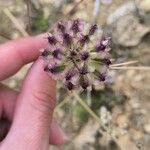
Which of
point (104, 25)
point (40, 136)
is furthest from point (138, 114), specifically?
point (40, 136)

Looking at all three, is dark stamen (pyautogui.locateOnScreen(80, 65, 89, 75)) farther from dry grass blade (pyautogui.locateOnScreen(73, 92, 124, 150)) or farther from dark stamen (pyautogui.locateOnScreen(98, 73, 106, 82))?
dry grass blade (pyautogui.locateOnScreen(73, 92, 124, 150))

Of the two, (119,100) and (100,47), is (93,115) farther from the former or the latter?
(100,47)

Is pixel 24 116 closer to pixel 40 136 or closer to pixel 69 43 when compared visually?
pixel 40 136

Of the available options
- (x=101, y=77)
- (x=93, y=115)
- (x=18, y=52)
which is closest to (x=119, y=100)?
(x=93, y=115)

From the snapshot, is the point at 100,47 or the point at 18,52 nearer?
the point at 100,47

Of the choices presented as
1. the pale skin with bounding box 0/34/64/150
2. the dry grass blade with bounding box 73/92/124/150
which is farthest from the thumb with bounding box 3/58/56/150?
the dry grass blade with bounding box 73/92/124/150

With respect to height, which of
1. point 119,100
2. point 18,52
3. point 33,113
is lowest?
point 119,100

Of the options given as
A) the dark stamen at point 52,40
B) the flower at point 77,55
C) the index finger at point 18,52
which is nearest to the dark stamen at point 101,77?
the flower at point 77,55
